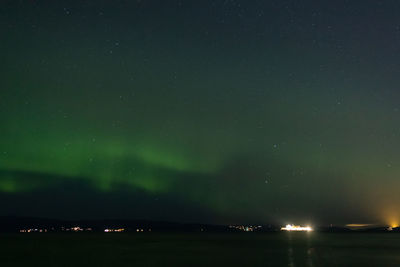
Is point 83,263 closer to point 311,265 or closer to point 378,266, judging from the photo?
point 311,265

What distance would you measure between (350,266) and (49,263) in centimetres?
3578

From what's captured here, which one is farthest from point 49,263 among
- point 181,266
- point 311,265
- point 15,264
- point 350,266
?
point 350,266

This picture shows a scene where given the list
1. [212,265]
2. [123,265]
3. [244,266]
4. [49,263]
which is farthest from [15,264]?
[244,266]

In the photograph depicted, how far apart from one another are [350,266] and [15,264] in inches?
1538

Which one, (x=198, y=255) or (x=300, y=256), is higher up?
(x=198, y=255)

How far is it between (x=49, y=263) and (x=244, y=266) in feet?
78.7

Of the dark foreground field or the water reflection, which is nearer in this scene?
the dark foreground field

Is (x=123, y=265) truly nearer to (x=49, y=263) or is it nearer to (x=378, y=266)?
(x=49, y=263)

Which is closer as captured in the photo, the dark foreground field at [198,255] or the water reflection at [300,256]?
the dark foreground field at [198,255]

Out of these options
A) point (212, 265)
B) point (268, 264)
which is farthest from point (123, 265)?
point (268, 264)

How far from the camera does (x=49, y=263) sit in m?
50.5

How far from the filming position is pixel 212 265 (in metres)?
46.3

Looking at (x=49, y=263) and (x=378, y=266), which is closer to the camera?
(x=378, y=266)

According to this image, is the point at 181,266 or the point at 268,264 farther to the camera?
the point at 268,264
